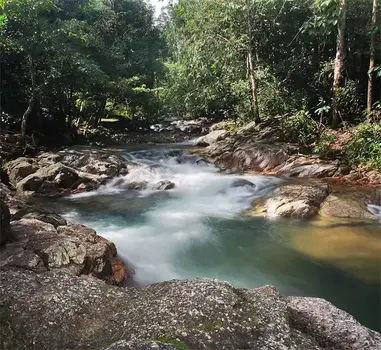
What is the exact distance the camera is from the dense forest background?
1217cm

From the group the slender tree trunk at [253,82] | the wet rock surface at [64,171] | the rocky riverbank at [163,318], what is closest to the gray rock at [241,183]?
the wet rock surface at [64,171]

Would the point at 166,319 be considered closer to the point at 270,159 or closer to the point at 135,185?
the point at 135,185

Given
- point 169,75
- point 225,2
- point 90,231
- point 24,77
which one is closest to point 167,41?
point 169,75

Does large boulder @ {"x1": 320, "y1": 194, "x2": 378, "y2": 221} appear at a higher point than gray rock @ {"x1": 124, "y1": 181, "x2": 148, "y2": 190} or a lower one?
higher

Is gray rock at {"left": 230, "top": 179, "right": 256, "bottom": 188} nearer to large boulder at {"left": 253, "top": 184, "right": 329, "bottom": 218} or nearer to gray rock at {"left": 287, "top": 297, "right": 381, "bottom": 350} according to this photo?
large boulder at {"left": 253, "top": 184, "right": 329, "bottom": 218}

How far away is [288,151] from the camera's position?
1167 cm

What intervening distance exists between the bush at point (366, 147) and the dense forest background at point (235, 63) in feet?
0.33

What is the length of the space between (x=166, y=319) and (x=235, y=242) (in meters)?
4.88

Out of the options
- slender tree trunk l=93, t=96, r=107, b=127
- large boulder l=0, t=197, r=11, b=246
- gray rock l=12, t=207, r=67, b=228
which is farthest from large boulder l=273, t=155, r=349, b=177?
slender tree trunk l=93, t=96, r=107, b=127

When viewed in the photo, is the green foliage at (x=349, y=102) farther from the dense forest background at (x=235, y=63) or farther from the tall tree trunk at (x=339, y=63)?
the tall tree trunk at (x=339, y=63)

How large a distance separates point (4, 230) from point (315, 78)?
13610mm

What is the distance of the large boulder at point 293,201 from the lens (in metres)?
7.33

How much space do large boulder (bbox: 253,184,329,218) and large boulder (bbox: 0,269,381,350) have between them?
4.97 meters

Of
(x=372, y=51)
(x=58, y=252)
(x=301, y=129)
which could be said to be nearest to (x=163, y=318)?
(x=58, y=252)
